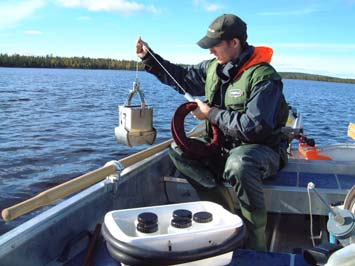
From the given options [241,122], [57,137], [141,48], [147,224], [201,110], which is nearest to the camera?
[147,224]

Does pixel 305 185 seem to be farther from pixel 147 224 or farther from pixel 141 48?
pixel 147 224

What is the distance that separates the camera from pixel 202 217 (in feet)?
7.16

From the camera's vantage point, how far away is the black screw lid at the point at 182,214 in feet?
7.04

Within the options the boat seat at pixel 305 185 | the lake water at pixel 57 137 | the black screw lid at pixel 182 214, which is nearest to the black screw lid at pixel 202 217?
the black screw lid at pixel 182 214

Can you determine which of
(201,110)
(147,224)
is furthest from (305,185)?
(147,224)

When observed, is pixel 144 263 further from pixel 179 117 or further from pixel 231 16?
pixel 231 16

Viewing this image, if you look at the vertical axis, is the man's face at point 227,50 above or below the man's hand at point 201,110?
above

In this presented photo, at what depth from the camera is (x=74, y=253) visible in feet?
9.09

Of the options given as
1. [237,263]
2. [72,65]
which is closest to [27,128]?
[237,263]

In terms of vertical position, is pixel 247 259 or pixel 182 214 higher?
pixel 182 214

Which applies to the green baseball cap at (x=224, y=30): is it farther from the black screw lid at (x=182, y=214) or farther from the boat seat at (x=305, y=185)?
the black screw lid at (x=182, y=214)

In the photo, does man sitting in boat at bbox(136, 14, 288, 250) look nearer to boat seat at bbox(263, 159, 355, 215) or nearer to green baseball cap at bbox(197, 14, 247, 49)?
green baseball cap at bbox(197, 14, 247, 49)

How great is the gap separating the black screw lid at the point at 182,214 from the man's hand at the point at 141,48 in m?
2.41

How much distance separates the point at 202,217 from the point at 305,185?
6.22 feet
